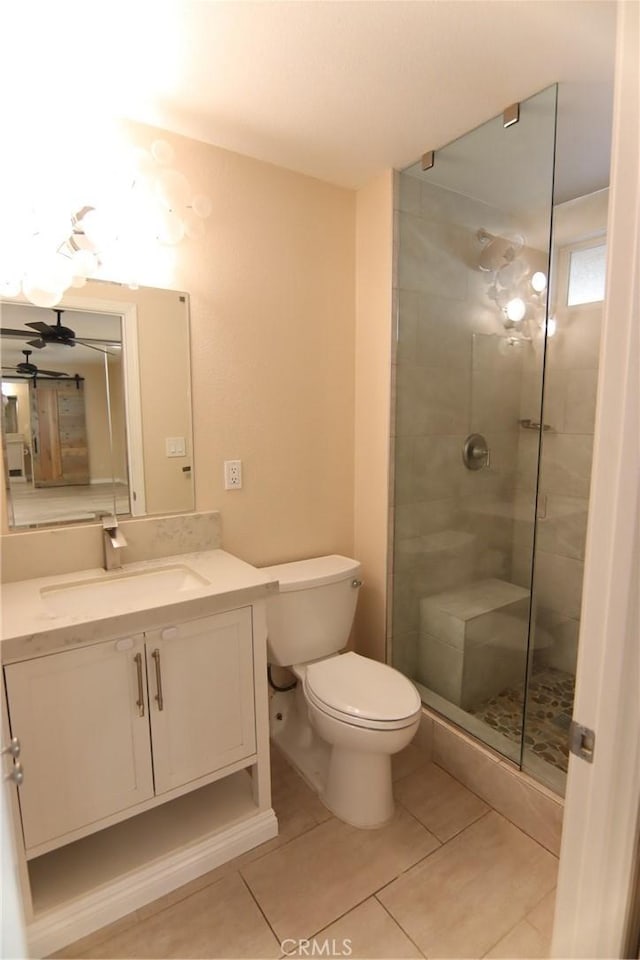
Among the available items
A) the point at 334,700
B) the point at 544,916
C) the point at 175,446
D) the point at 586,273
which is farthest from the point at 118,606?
the point at 586,273

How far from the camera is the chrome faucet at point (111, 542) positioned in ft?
5.44

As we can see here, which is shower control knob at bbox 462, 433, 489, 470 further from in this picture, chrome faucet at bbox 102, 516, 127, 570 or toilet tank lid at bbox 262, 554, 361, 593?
chrome faucet at bbox 102, 516, 127, 570

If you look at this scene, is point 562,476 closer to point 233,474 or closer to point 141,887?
point 233,474

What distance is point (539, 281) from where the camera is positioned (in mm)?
2082

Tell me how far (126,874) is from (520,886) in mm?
Result: 1159

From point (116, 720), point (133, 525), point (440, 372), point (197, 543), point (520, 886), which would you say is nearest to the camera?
point (116, 720)

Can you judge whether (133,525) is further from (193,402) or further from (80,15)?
(80,15)

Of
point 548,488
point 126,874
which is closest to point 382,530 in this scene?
point 548,488

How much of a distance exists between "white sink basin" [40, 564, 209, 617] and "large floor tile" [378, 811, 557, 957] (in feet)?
3.59

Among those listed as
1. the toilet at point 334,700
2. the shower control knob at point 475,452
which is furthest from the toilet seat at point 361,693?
the shower control knob at point 475,452

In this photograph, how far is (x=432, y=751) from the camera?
2037 millimetres

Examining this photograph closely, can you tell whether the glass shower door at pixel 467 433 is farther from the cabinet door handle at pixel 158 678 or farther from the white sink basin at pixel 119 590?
the cabinet door handle at pixel 158 678

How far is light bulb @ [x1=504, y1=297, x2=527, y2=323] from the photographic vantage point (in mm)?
2160

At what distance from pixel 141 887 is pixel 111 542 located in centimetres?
100
